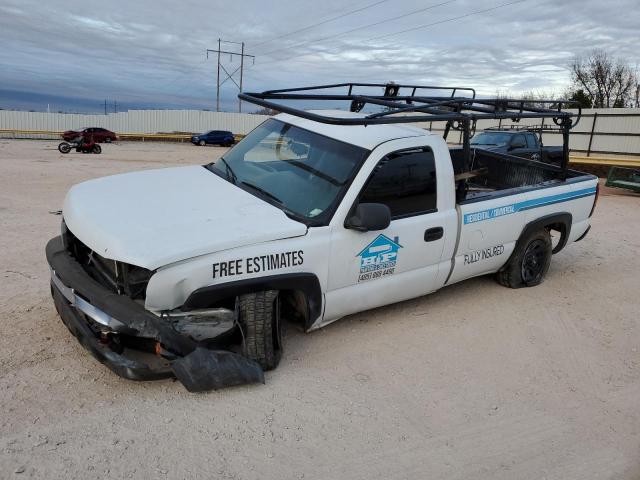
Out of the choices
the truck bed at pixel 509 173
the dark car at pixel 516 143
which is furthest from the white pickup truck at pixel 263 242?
the dark car at pixel 516 143

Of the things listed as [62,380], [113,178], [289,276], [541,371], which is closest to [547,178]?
[541,371]

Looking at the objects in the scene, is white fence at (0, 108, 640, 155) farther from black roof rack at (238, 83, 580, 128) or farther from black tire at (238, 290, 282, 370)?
black tire at (238, 290, 282, 370)

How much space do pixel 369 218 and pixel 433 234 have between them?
3.18 feet

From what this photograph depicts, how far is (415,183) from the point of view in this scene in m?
4.50

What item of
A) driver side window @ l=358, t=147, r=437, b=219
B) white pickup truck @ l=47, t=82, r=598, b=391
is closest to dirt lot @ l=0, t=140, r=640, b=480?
white pickup truck @ l=47, t=82, r=598, b=391

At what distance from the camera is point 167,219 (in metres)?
3.60

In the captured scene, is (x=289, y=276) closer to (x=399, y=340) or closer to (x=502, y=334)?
(x=399, y=340)

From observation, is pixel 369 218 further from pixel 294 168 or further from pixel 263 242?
pixel 294 168

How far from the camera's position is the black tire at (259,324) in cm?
356

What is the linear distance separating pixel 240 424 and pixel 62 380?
1243 mm

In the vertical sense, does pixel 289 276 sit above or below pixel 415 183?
below

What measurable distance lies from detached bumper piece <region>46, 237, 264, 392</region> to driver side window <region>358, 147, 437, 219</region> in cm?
159

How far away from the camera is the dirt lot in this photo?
2918mm

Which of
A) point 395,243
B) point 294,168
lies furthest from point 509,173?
point 294,168
